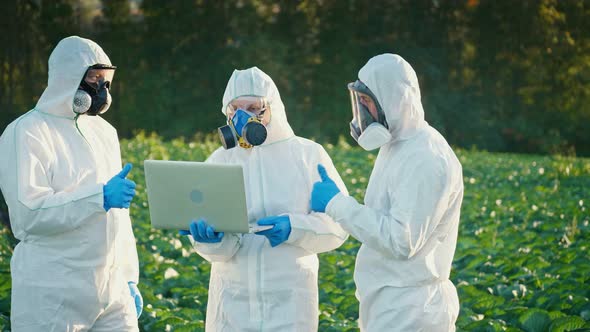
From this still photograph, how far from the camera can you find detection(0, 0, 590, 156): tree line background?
34781mm

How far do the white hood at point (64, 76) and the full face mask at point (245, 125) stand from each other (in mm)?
755

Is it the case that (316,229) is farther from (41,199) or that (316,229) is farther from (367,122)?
(41,199)

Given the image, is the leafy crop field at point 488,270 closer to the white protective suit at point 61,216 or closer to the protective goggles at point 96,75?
the white protective suit at point 61,216

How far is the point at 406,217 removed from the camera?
3.53 m

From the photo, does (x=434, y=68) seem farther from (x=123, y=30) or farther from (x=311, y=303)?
(x=311, y=303)

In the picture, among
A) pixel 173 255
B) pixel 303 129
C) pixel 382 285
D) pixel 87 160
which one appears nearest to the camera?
pixel 382 285

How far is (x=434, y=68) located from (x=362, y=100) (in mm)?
33125

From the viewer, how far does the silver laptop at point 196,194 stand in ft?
12.5

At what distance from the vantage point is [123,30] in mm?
35312

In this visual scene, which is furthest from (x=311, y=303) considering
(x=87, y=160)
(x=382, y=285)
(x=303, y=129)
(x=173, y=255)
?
(x=303, y=129)

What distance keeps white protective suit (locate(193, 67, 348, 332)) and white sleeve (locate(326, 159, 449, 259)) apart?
54 centimetres

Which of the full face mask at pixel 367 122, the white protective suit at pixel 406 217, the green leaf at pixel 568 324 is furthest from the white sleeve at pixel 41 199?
the green leaf at pixel 568 324

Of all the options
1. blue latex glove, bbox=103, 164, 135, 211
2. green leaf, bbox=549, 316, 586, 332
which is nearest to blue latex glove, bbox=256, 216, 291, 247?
blue latex glove, bbox=103, 164, 135, 211

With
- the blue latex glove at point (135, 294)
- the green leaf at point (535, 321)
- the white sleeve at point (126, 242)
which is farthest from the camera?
the green leaf at point (535, 321)
